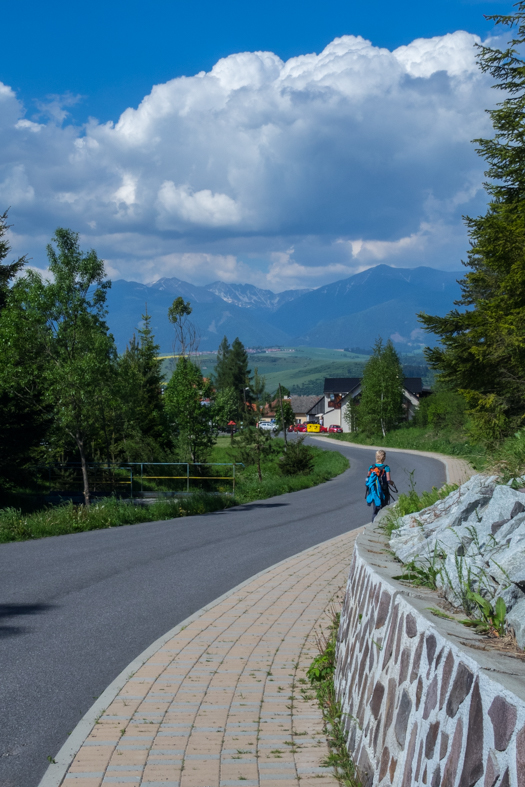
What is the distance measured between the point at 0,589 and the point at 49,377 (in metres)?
10.4

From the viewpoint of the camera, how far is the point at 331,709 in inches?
188

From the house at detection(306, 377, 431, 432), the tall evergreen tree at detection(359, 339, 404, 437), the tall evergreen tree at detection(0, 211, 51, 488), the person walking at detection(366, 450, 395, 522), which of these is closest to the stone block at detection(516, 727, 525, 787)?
the person walking at detection(366, 450, 395, 522)

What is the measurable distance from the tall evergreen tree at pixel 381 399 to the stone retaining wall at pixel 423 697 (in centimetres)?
6426

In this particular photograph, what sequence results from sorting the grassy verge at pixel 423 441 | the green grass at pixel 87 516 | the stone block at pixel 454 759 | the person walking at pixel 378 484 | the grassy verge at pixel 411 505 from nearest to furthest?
the stone block at pixel 454 759
the grassy verge at pixel 411 505
the person walking at pixel 378 484
the green grass at pixel 87 516
the grassy verge at pixel 423 441

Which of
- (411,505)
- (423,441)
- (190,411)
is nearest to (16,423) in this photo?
(190,411)

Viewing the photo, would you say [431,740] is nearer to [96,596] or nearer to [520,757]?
[520,757]

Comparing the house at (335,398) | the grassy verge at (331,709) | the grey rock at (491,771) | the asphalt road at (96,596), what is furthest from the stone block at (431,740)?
the house at (335,398)

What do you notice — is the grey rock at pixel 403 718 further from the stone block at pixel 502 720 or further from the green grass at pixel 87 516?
the green grass at pixel 87 516

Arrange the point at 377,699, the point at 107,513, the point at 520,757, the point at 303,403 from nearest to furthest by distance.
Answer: the point at 520,757 → the point at 377,699 → the point at 107,513 → the point at 303,403

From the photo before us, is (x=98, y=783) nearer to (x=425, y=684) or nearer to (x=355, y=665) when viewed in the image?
(x=355, y=665)

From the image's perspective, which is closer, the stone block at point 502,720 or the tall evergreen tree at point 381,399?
the stone block at point 502,720

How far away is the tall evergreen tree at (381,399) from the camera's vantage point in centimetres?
6875

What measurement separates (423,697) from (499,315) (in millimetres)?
19205

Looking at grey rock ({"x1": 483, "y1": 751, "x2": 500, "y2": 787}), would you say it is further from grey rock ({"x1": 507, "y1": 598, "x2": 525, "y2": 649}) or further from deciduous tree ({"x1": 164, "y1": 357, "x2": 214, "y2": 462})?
deciduous tree ({"x1": 164, "y1": 357, "x2": 214, "y2": 462})
